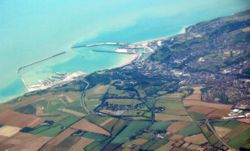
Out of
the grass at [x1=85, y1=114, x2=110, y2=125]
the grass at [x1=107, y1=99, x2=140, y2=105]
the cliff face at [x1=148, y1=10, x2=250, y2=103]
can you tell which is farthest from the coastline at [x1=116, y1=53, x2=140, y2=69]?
the grass at [x1=85, y1=114, x2=110, y2=125]

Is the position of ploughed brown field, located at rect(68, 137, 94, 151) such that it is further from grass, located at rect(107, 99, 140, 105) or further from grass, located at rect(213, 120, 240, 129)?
grass, located at rect(213, 120, 240, 129)

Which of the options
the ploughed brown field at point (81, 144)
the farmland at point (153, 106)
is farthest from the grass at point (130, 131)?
the ploughed brown field at point (81, 144)

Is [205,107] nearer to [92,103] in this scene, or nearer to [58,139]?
[92,103]

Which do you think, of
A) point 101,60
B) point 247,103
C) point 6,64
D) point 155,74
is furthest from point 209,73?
point 6,64

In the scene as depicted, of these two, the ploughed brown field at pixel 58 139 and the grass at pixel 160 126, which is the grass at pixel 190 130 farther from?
the ploughed brown field at pixel 58 139

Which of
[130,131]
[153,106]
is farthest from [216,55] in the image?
[130,131]

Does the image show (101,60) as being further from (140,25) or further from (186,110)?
(186,110)
